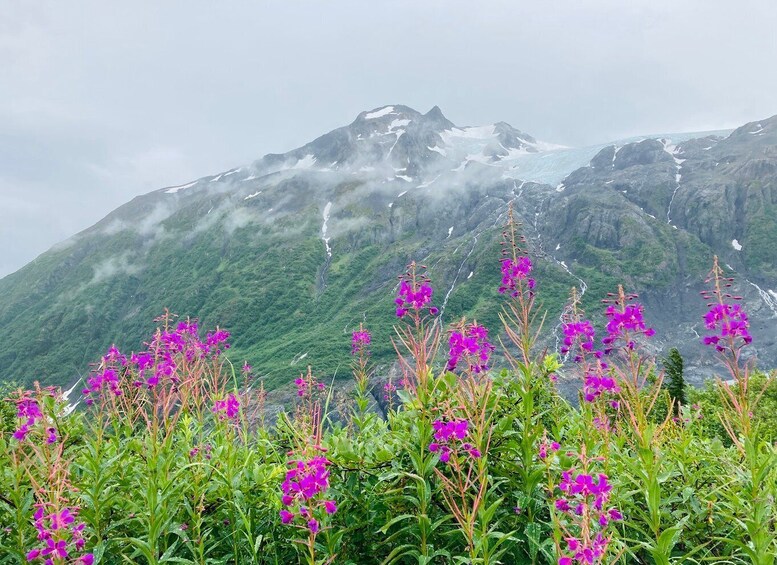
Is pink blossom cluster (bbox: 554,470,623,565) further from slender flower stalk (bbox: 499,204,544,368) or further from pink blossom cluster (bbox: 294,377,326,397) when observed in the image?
pink blossom cluster (bbox: 294,377,326,397)

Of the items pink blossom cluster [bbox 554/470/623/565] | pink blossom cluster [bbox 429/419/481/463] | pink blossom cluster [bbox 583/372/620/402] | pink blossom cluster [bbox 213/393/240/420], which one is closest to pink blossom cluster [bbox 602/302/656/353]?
pink blossom cluster [bbox 583/372/620/402]

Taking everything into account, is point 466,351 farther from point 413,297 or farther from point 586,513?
point 586,513

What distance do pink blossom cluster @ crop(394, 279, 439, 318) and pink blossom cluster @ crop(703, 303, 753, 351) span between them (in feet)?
9.70

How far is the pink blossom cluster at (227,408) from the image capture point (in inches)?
272

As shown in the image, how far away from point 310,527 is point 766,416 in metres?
48.3

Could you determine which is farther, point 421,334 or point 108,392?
point 108,392

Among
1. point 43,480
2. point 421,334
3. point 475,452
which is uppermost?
point 421,334

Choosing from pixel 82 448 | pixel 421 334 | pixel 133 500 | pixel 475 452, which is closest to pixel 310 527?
pixel 475 452

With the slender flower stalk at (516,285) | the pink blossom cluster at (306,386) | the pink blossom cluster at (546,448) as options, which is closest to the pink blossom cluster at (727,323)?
the slender flower stalk at (516,285)

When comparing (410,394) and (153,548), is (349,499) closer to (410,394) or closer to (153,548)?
(410,394)

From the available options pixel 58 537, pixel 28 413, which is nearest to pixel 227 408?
pixel 28 413

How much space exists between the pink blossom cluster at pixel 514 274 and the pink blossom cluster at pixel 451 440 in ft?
6.61

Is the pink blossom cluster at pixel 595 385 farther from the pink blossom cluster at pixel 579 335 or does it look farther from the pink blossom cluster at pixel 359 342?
the pink blossom cluster at pixel 359 342

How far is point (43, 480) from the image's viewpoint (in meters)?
5.01
